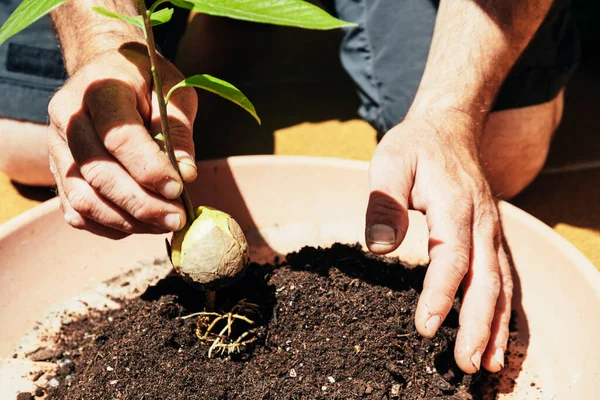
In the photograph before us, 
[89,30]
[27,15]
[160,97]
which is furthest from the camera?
[89,30]

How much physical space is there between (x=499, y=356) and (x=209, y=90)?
2.44 feet

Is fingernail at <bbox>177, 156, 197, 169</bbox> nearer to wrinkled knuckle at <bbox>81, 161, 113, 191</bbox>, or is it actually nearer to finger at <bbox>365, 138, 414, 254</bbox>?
wrinkled knuckle at <bbox>81, 161, 113, 191</bbox>

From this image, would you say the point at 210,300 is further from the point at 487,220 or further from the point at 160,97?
the point at 487,220

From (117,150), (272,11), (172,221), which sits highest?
(272,11)

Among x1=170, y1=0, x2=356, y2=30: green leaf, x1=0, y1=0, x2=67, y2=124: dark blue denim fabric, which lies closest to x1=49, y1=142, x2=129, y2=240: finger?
x1=170, y1=0, x2=356, y2=30: green leaf

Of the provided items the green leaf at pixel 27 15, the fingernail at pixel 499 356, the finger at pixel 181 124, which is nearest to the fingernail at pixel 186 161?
the finger at pixel 181 124

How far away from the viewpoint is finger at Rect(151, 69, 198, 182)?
1140mm

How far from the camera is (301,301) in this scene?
4.25 ft

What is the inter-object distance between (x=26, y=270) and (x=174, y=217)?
1.63 ft

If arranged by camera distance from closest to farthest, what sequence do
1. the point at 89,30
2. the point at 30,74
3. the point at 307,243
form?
the point at 89,30 → the point at 307,243 → the point at 30,74

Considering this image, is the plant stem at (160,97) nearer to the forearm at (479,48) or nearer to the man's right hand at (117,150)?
the man's right hand at (117,150)

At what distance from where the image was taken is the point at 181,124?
123 centimetres

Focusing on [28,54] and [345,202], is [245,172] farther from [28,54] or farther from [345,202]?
[28,54]

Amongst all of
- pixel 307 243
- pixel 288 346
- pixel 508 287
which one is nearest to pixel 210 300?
pixel 288 346
